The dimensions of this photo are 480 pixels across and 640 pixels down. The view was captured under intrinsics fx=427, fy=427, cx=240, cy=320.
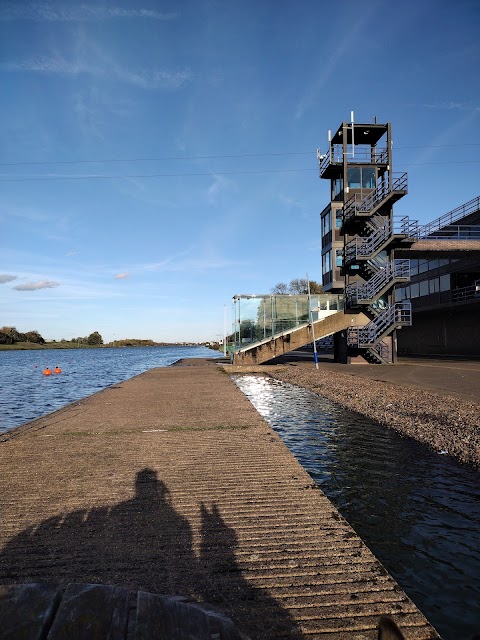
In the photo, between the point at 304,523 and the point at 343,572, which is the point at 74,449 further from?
the point at 343,572

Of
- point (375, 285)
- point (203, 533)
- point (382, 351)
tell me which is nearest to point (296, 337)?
point (375, 285)

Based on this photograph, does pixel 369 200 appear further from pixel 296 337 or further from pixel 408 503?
pixel 408 503

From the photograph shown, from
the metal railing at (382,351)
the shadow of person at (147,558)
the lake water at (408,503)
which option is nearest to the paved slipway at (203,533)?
the shadow of person at (147,558)

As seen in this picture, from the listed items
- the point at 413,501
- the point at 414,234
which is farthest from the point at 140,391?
the point at 414,234

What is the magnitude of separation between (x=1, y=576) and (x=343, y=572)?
2.99 metres

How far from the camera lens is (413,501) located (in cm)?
635

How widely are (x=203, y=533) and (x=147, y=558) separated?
71 centimetres

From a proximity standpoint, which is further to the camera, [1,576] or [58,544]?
[58,544]

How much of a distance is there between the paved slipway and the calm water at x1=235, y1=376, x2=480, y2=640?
638 mm

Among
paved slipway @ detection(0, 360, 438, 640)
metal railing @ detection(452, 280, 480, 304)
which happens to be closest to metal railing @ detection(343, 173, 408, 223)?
metal railing @ detection(452, 280, 480, 304)

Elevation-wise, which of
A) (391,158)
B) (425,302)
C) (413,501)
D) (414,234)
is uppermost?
(391,158)

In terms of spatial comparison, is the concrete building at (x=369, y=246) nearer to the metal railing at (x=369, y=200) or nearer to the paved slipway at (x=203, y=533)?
the metal railing at (x=369, y=200)

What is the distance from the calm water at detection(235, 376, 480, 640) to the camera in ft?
13.4

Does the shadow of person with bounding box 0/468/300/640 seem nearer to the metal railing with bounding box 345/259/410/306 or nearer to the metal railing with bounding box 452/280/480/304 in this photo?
the metal railing with bounding box 345/259/410/306
